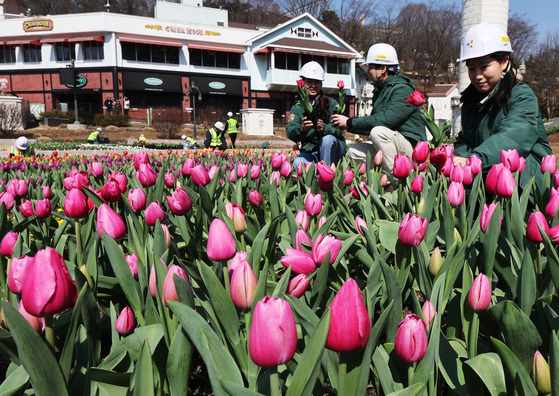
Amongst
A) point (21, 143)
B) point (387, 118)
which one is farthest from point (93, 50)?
point (387, 118)

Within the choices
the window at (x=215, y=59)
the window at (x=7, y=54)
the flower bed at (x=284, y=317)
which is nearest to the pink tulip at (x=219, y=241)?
the flower bed at (x=284, y=317)

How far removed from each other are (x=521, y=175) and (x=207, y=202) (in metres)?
1.92

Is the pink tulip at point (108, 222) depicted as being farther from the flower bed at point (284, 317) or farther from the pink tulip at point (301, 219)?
the pink tulip at point (301, 219)

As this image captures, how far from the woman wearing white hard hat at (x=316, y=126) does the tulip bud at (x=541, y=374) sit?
3667 mm

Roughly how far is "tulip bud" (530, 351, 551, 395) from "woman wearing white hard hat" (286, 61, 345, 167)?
3667 mm

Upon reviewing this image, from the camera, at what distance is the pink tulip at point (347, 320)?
0.71 m

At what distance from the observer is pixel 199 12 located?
41406 millimetres

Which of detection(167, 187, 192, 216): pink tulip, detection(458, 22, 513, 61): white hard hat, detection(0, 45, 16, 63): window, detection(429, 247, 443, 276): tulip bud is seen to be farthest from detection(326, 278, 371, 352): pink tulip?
detection(0, 45, 16, 63): window

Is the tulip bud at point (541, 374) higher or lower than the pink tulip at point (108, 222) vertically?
lower

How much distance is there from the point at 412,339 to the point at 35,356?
0.65 m

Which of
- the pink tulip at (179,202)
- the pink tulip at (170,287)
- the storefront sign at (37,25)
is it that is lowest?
the pink tulip at (170,287)

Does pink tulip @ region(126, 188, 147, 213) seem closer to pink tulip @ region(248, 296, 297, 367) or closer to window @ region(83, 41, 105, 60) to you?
pink tulip @ region(248, 296, 297, 367)

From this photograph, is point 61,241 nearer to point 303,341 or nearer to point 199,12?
point 303,341

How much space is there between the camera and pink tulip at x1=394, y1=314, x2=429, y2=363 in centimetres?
84
